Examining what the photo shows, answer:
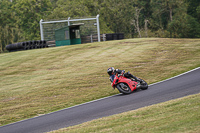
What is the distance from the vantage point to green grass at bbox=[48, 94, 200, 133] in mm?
6035

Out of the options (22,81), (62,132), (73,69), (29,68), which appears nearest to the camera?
(62,132)

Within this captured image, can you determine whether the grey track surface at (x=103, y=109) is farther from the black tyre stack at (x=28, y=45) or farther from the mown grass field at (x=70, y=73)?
the black tyre stack at (x=28, y=45)

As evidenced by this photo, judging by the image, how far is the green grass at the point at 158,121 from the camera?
6035 mm

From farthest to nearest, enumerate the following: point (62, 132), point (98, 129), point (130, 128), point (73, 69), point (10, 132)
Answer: point (73, 69) < point (10, 132) < point (62, 132) < point (98, 129) < point (130, 128)

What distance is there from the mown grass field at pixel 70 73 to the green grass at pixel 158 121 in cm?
521

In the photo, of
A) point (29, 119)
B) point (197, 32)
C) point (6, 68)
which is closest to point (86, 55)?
A: point (6, 68)

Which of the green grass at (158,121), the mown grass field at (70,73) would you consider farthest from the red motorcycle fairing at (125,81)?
the green grass at (158,121)

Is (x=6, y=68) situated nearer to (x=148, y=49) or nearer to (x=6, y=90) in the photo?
(x=6, y=90)

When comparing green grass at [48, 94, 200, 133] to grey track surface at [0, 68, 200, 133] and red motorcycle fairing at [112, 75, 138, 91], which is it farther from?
red motorcycle fairing at [112, 75, 138, 91]

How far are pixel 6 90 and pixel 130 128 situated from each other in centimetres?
1314

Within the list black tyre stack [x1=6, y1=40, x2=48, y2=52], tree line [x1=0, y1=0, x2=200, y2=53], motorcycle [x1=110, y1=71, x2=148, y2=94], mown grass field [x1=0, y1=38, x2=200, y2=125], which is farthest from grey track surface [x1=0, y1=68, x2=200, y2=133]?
tree line [x1=0, y1=0, x2=200, y2=53]

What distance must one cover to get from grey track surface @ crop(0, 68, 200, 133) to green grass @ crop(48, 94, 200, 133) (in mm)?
1334

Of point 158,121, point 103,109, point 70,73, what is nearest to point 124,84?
point 103,109

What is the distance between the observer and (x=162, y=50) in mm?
25734
